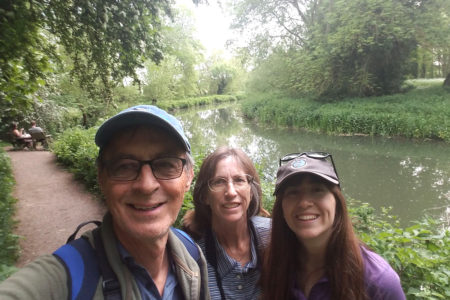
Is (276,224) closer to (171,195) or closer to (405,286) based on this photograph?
(171,195)

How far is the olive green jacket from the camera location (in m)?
0.90

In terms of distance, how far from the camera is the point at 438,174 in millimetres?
8594

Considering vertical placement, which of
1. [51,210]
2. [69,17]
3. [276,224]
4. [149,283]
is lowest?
[51,210]

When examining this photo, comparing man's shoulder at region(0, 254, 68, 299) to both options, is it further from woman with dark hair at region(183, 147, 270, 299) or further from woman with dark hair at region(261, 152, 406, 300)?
woman with dark hair at region(261, 152, 406, 300)

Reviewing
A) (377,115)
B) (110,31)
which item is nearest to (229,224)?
(110,31)

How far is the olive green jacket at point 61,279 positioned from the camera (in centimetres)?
90

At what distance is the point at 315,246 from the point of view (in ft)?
5.46

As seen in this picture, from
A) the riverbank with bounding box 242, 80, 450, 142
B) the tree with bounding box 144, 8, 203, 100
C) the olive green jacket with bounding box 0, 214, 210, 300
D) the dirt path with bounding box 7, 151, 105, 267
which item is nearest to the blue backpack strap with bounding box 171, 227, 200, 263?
the olive green jacket with bounding box 0, 214, 210, 300

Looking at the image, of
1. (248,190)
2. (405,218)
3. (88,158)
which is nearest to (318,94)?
(405,218)

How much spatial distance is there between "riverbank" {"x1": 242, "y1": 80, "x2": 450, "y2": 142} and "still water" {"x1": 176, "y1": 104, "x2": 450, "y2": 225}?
67cm

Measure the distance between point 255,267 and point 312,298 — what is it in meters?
0.43

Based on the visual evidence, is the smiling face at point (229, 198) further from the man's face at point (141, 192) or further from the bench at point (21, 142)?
the bench at point (21, 142)

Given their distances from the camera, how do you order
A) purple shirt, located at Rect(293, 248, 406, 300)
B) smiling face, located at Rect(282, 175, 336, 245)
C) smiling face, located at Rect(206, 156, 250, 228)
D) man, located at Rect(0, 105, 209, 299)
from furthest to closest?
smiling face, located at Rect(206, 156, 250, 228), smiling face, located at Rect(282, 175, 336, 245), purple shirt, located at Rect(293, 248, 406, 300), man, located at Rect(0, 105, 209, 299)

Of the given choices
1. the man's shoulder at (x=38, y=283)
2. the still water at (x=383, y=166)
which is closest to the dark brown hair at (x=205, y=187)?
the man's shoulder at (x=38, y=283)
